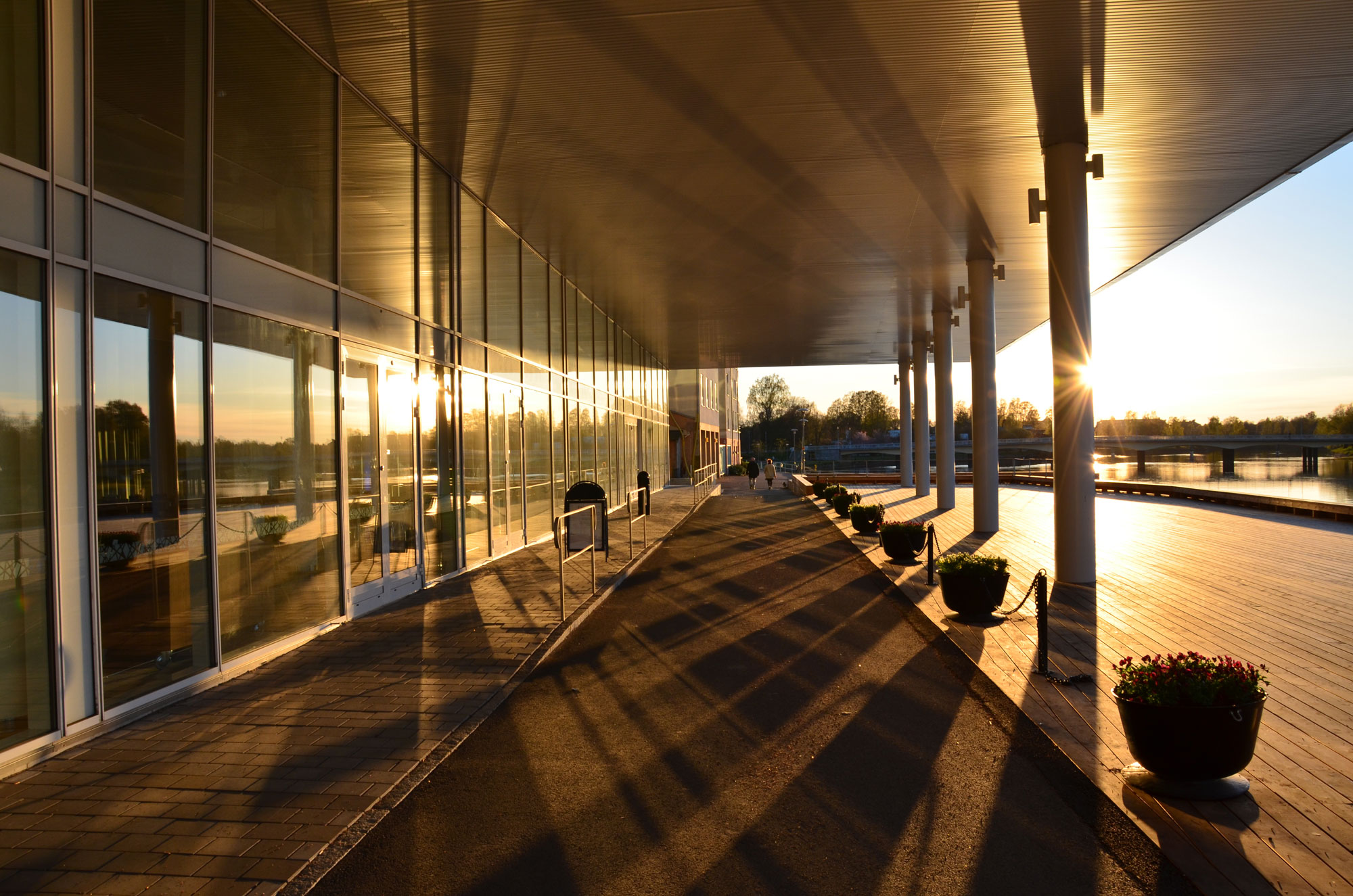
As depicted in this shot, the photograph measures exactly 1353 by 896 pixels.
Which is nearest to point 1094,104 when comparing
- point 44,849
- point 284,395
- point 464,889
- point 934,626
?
point 934,626

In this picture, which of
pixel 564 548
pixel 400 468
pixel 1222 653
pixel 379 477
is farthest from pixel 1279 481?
pixel 379 477

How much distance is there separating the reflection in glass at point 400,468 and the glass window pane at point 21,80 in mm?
5031

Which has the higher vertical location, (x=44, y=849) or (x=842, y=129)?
(x=842, y=129)

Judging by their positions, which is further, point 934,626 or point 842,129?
point 842,129

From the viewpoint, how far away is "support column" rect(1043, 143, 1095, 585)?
11.5m

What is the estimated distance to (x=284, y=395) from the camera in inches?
318

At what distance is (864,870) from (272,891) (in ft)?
7.94

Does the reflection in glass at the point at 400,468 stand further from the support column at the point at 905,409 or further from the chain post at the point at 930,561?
the support column at the point at 905,409

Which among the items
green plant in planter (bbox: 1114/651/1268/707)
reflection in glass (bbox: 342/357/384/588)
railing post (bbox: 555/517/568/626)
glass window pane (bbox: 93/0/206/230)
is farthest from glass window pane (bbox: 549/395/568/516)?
green plant in planter (bbox: 1114/651/1268/707)

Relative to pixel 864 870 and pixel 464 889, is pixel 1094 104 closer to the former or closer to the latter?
pixel 864 870

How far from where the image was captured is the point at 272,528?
7809 millimetres

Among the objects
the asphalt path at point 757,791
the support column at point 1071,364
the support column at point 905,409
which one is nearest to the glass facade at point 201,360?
the asphalt path at point 757,791

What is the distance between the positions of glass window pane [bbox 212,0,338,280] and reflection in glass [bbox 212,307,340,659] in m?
0.81

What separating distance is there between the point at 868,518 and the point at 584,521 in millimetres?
7303
